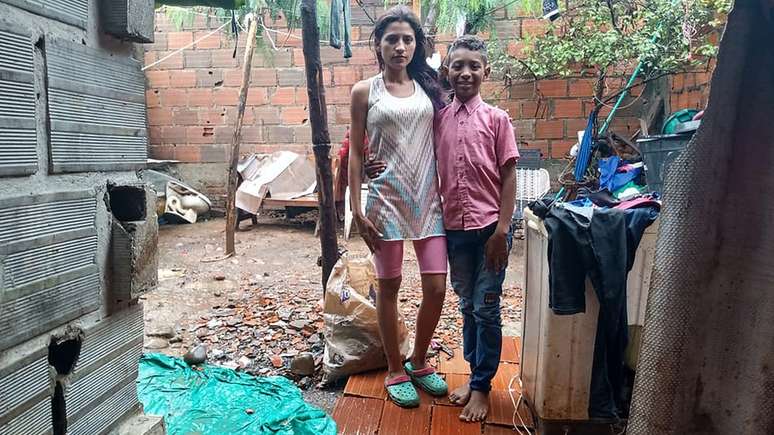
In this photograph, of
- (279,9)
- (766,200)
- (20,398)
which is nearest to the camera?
(766,200)

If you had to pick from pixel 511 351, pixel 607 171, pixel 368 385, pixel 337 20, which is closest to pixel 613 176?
pixel 607 171

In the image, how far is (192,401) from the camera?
2.34 metres

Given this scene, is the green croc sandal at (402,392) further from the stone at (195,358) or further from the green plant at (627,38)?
the green plant at (627,38)

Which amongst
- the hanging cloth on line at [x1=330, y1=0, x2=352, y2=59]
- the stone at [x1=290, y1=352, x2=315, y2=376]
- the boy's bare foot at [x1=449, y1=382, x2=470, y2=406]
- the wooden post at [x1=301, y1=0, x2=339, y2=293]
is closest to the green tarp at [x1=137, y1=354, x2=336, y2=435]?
the stone at [x1=290, y1=352, x2=315, y2=376]

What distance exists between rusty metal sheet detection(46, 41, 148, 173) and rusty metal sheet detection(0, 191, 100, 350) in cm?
10

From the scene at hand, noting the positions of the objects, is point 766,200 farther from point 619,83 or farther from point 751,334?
point 619,83

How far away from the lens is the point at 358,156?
2.16m

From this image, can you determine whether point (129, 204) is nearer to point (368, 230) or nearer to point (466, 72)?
point (368, 230)

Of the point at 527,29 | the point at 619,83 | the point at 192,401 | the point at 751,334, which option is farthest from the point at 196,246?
the point at 751,334

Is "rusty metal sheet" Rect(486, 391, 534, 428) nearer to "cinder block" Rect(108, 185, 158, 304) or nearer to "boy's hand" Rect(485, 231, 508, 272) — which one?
"boy's hand" Rect(485, 231, 508, 272)

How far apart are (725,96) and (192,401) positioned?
93.0 inches

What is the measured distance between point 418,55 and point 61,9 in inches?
53.2

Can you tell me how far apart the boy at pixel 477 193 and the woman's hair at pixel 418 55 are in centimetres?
7

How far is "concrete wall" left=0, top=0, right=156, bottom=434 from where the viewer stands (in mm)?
1097
